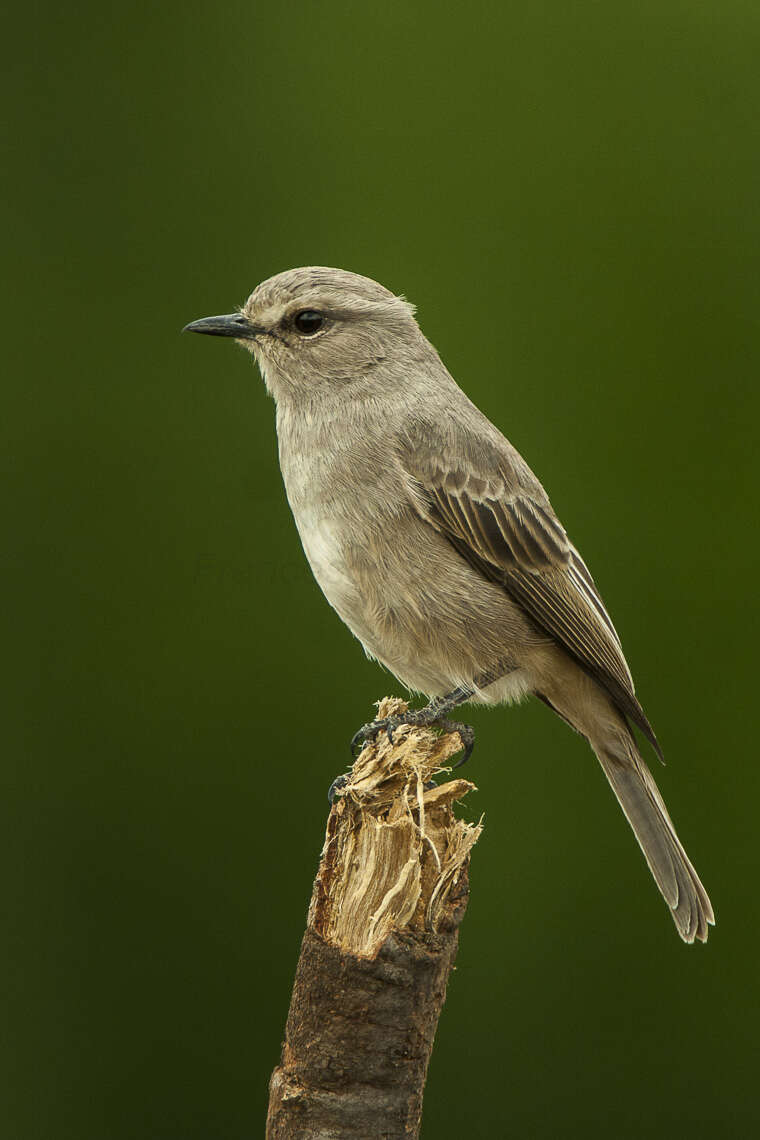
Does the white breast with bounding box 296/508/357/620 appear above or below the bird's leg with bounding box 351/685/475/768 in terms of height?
above

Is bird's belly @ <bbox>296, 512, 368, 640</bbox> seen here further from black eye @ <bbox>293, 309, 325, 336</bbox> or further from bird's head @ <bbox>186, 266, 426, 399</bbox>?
black eye @ <bbox>293, 309, 325, 336</bbox>

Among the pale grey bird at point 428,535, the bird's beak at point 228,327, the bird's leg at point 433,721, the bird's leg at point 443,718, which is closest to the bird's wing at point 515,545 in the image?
the pale grey bird at point 428,535

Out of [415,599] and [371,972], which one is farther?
[415,599]

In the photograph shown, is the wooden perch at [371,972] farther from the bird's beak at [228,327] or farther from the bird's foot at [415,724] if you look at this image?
the bird's beak at [228,327]

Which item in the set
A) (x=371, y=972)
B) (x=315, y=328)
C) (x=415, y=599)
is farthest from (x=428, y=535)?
(x=371, y=972)

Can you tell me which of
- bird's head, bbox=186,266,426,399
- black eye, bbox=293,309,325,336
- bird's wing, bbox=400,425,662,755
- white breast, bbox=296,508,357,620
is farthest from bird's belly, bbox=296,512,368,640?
Answer: black eye, bbox=293,309,325,336

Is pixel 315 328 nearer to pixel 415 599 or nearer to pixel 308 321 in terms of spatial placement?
pixel 308 321

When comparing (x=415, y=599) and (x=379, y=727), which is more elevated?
(x=415, y=599)
